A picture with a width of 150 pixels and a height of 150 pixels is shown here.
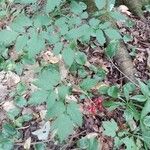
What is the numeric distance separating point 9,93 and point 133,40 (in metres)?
1.21

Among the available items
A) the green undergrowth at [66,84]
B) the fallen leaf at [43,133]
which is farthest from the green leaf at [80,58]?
the fallen leaf at [43,133]

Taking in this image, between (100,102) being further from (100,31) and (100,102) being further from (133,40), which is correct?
(133,40)

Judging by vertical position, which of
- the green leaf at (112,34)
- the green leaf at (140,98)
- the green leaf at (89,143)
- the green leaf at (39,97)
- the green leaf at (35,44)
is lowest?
the green leaf at (89,143)

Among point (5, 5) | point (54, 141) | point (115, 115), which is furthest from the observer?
point (5, 5)

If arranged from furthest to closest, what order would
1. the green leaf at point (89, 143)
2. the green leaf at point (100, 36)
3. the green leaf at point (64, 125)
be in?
the green leaf at point (89, 143) < the green leaf at point (100, 36) < the green leaf at point (64, 125)

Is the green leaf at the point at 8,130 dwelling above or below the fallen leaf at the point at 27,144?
above

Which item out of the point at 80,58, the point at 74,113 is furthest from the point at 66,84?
the point at 74,113

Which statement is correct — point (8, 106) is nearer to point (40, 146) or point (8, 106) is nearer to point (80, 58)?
point (40, 146)

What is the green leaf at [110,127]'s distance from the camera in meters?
2.25

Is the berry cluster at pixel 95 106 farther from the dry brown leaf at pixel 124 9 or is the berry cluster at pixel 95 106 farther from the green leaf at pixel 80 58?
the dry brown leaf at pixel 124 9

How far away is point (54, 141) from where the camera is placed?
7.49ft

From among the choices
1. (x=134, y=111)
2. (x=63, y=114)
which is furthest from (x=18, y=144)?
(x=134, y=111)

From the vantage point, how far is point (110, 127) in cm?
229

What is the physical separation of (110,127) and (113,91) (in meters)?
0.29
